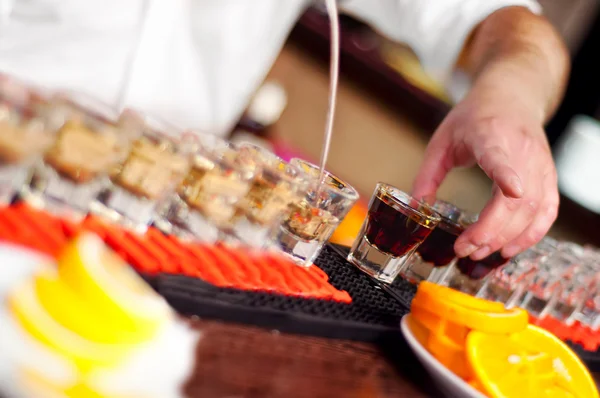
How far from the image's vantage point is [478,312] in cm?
73

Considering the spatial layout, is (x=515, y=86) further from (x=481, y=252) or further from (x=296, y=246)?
(x=296, y=246)

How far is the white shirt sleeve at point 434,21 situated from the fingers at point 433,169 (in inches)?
15.1

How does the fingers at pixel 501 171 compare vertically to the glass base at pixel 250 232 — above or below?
above

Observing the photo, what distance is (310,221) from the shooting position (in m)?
0.88

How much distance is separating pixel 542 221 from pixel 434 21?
61 cm

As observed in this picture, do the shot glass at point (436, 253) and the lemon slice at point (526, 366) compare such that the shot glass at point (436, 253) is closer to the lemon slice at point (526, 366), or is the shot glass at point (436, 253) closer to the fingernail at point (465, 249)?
the fingernail at point (465, 249)

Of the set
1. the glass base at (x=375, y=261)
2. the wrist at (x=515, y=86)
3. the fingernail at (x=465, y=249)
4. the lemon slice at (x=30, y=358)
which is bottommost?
the lemon slice at (x=30, y=358)

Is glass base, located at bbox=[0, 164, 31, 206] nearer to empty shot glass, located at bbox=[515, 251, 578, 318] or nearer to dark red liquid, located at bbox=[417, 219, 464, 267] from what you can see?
dark red liquid, located at bbox=[417, 219, 464, 267]

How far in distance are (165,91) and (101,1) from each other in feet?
0.74

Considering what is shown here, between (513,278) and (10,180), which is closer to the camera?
(10,180)

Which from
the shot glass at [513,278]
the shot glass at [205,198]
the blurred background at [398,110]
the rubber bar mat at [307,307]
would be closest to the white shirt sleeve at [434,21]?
the shot glass at [513,278]

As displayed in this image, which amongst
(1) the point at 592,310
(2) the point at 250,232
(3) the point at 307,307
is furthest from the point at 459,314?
(1) the point at 592,310

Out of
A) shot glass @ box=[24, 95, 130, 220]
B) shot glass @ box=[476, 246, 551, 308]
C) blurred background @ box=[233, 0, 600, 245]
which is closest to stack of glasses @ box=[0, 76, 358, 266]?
shot glass @ box=[24, 95, 130, 220]

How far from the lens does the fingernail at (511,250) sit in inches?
45.8
